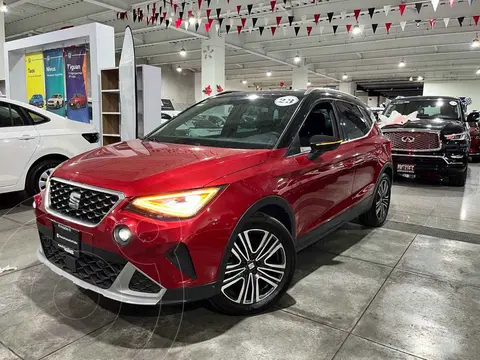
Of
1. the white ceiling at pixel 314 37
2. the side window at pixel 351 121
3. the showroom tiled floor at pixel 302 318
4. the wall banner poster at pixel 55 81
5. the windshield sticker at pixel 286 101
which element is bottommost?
the showroom tiled floor at pixel 302 318

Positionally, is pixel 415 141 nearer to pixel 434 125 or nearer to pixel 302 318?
pixel 434 125

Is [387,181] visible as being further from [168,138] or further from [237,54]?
[237,54]

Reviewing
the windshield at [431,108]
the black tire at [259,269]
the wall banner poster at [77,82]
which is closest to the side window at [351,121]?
the black tire at [259,269]

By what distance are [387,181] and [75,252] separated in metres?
3.57

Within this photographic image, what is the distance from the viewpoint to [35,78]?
8.30 metres

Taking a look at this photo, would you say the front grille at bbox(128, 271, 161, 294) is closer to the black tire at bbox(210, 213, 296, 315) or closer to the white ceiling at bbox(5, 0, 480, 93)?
the black tire at bbox(210, 213, 296, 315)

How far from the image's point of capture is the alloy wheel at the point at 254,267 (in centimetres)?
223

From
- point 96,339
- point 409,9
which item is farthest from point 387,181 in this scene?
point 409,9

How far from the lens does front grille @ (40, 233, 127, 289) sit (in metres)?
2.01

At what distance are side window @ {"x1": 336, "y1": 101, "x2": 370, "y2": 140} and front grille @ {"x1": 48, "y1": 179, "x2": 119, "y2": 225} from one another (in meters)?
2.16

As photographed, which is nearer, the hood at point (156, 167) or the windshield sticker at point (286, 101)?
the hood at point (156, 167)

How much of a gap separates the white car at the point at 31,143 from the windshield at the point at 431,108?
20.2 feet

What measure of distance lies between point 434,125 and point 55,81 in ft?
24.1

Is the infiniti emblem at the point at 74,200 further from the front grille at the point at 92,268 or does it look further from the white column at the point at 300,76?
the white column at the point at 300,76
